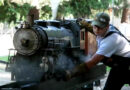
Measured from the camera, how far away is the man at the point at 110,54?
3.97 meters

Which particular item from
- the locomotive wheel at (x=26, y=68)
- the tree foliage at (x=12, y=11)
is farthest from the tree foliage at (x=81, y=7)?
the locomotive wheel at (x=26, y=68)

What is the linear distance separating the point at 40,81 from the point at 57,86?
41 centimetres

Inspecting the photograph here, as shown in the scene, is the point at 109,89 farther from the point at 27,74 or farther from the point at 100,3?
the point at 100,3

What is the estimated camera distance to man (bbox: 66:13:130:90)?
3971 millimetres

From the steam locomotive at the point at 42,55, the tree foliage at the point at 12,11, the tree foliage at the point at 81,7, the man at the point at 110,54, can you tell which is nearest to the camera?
the man at the point at 110,54

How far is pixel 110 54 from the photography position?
4062mm

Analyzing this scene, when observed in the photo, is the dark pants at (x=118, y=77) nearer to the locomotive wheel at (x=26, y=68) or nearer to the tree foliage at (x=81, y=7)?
the locomotive wheel at (x=26, y=68)

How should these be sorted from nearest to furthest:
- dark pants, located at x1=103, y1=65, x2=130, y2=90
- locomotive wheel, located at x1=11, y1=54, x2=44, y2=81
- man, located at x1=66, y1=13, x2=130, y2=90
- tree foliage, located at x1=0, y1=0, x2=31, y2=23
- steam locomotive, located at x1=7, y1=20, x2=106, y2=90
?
man, located at x1=66, y1=13, x2=130, y2=90
dark pants, located at x1=103, y1=65, x2=130, y2=90
steam locomotive, located at x1=7, y1=20, x2=106, y2=90
locomotive wheel, located at x1=11, y1=54, x2=44, y2=81
tree foliage, located at x1=0, y1=0, x2=31, y2=23

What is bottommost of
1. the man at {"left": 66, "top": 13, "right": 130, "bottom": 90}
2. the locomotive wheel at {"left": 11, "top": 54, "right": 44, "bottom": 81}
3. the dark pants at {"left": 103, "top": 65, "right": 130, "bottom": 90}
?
the locomotive wheel at {"left": 11, "top": 54, "right": 44, "bottom": 81}

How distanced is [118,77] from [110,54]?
1.87 feet

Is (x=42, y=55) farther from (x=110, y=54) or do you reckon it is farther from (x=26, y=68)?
(x=110, y=54)

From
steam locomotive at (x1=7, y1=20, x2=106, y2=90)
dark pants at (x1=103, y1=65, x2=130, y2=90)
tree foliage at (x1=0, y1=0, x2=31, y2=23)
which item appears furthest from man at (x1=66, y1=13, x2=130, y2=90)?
tree foliage at (x1=0, y1=0, x2=31, y2=23)

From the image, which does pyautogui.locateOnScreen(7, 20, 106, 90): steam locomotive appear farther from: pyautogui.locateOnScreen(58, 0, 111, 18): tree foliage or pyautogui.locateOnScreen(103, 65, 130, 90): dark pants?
pyautogui.locateOnScreen(58, 0, 111, 18): tree foliage

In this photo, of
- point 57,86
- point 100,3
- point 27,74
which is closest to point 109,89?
point 57,86
